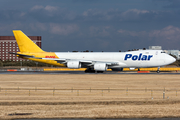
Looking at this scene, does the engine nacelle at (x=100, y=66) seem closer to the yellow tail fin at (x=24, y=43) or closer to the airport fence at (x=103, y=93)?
the yellow tail fin at (x=24, y=43)

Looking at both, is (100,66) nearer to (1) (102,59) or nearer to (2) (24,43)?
(1) (102,59)

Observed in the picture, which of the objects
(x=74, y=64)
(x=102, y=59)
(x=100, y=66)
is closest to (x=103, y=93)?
(x=100, y=66)

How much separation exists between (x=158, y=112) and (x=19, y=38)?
58672 millimetres

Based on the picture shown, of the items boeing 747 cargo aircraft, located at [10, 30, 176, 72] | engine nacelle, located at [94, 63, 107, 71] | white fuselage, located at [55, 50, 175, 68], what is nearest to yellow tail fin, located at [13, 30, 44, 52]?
boeing 747 cargo aircraft, located at [10, 30, 176, 72]

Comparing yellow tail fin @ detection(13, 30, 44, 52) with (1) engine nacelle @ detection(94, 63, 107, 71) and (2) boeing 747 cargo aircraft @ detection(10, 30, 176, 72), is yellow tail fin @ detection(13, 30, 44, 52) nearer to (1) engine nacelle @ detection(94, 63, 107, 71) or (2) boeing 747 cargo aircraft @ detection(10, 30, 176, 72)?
(2) boeing 747 cargo aircraft @ detection(10, 30, 176, 72)

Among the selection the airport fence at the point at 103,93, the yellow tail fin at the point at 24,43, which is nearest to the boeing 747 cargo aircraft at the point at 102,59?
the yellow tail fin at the point at 24,43

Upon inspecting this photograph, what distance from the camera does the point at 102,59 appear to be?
67062 millimetres

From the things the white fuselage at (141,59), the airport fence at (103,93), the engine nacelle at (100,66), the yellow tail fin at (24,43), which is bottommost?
the airport fence at (103,93)

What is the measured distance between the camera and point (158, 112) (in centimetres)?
2114

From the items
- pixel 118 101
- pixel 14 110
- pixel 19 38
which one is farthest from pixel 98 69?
pixel 14 110

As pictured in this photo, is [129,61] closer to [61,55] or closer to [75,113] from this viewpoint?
[61,55]

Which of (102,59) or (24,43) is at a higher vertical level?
(24,43)

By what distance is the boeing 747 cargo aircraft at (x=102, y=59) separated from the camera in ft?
211

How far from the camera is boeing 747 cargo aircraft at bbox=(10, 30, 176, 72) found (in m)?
64.4
